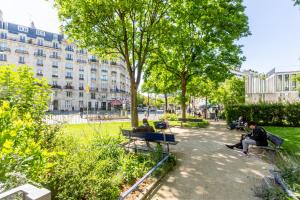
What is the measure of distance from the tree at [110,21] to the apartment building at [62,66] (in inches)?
1531

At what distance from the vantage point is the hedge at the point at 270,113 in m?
19.6

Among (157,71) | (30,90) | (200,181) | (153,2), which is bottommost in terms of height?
(200,181)

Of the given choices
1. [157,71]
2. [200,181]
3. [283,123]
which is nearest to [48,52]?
[157,71]

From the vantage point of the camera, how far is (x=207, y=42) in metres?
18.6

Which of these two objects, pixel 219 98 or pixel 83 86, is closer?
pixel 219 98

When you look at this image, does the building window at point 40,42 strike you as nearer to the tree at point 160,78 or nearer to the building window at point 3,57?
the building window at point 3,57

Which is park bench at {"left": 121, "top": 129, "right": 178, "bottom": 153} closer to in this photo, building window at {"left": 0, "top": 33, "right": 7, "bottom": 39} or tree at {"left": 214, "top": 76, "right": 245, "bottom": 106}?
tree at {"left": 214, "top": 76, "right": 245, "bottom": 106}

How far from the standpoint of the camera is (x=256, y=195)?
498 centimetres

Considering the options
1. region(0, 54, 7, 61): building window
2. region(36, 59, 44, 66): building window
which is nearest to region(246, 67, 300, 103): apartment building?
region(36, 59, 44, 66): building window

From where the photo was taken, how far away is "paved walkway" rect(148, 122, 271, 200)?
513cm

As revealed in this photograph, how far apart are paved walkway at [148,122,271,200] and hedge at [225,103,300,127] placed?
12786mm

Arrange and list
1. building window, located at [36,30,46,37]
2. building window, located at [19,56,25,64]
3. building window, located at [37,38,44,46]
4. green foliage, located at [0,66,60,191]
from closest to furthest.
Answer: green foliage, located at [0,66,60,191]
building window, located at [19,56,25,64]
building window, located at [37,38,44,46]
building window, located at [36,30,46,37]

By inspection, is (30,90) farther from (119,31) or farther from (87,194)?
(119,31)

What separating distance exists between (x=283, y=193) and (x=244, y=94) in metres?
39.6
